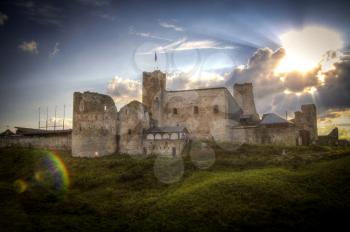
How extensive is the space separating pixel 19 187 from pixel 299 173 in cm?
2253

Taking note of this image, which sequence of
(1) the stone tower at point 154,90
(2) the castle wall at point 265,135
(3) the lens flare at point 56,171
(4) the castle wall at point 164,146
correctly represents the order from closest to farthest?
1. (3) the lens flare at point 56,171
2. (4) the castle wall at point 164,146
3. (2) the castle wall at point 265,135
4. (1) the stone tower at point 154,90

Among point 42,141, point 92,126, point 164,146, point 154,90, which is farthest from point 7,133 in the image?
point 164,146

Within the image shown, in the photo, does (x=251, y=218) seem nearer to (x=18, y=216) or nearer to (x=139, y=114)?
(x=18, y=216)

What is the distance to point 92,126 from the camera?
38094mm

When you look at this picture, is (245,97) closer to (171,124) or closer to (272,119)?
(272,119)

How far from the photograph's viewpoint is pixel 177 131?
124ft

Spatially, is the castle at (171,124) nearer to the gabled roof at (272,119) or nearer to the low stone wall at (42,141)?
the gabled roof at (272,119)

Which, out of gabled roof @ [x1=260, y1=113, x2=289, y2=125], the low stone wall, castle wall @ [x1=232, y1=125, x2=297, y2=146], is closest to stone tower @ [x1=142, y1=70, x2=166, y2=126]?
castle wall @ [x1=232, y1=125, x2=297, y2=146]

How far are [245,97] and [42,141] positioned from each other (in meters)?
Result: 30.4

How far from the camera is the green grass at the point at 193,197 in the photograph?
18094 mm

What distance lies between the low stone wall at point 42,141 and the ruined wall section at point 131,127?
27.7 ft

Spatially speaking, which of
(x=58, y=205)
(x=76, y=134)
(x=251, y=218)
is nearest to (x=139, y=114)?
(x=76, y=134)

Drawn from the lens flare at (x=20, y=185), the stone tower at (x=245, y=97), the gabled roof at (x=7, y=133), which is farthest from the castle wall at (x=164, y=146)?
the gabled roof at (x=7, y=133)

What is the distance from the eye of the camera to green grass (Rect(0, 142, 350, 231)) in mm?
18094
